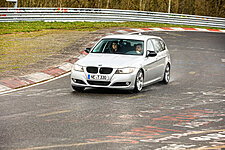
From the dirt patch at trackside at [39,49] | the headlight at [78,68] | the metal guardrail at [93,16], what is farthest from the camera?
the metal guardrail at [93,16]

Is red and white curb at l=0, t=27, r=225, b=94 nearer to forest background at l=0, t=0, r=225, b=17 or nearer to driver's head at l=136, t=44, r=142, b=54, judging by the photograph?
driver's head at l=136, t=44, r=142, b=54

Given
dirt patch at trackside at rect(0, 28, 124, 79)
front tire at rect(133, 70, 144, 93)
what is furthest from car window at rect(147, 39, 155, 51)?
dirt patch at trackside at rect(0, 28, 124, 79)

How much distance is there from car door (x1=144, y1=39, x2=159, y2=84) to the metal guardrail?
2044 centimetres

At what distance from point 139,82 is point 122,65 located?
80cm

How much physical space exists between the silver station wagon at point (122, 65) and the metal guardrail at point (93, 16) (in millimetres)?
20221

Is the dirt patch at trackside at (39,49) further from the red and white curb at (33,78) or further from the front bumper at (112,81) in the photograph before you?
the front bumper at (112,81)

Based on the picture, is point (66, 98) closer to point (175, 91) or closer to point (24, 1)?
point (175, 91)

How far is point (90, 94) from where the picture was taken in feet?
39.0

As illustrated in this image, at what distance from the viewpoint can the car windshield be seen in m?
13.0

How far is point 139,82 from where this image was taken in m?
12.3

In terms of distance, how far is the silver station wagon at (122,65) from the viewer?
38.5 ft

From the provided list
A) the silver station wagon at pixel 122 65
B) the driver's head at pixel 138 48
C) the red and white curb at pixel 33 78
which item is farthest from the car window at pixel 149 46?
the red and white curb at pixel 33 78

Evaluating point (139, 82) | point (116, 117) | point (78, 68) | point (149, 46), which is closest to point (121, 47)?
point (149, 46)

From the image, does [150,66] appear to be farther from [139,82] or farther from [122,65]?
[122,65]
